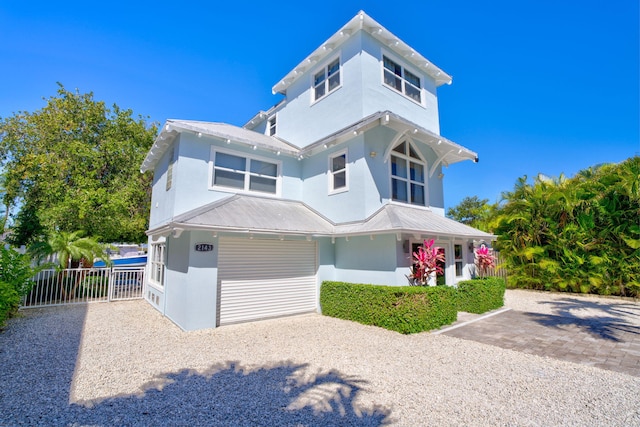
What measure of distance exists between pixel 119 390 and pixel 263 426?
2.78 meters

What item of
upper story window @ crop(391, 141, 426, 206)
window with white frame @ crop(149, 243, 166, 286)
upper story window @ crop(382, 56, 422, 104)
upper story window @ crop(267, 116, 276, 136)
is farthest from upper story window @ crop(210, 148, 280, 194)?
upper story window @ crop(382, 56, 422, 104)

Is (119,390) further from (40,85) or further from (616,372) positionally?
(40,85)

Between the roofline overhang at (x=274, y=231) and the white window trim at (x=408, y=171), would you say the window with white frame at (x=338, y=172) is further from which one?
the roofline overhang at (x=274, y=231)

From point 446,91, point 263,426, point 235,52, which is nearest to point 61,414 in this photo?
point 263,426

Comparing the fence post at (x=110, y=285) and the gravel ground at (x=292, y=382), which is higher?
the fence post at (x=110, y=285)

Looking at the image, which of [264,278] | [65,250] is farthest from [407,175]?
[65,250]

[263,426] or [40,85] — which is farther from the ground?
[40,85]

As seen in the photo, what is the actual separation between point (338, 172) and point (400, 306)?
559 cm

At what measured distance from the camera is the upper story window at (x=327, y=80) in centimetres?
1258

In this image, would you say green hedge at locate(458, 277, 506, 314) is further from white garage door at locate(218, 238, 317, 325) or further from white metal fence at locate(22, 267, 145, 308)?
white metal fence at locate(22, 267, 145, 308)

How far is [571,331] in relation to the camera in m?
8.30

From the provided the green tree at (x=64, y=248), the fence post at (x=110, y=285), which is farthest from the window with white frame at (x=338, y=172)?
the green tree at (x=64, y=248)

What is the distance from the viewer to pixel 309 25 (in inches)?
532

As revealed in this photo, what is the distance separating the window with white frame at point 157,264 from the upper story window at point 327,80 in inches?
374
